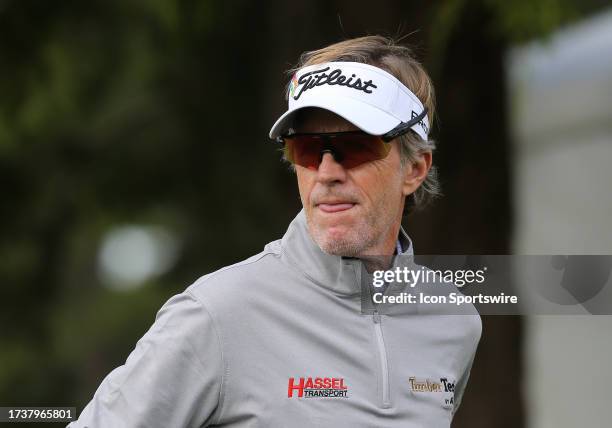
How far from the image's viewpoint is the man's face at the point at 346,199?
9.58 ft

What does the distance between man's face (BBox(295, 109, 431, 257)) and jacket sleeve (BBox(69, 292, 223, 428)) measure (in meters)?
0.42

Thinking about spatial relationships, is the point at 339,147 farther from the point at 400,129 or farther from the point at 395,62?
the point at 395,62

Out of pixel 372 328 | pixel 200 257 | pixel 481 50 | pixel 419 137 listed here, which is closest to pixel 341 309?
pixel 372 328

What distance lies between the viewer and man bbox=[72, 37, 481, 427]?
8.70 feet

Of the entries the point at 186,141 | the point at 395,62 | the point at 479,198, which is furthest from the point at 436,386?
the point at 186,141

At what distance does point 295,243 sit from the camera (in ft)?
9.70

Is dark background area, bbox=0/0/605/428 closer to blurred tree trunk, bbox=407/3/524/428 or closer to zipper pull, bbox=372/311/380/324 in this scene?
blurred tree trunk, bbox=407/3/524/428

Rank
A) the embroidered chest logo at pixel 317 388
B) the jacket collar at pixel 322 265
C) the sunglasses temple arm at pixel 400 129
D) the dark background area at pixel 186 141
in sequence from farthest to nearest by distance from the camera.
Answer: the dark background area at pixel 186 141, the sunglasses temple arm at pixel 400 129, the jacket collar at pixel 322 265, the embroidered chest logo at pixel 317 388

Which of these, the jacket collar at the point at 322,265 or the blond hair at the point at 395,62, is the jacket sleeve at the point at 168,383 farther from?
the blond hair at the point at 395,62

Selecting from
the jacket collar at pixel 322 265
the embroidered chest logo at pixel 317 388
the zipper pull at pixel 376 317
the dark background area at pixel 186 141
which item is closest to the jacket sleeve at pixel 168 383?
the embroidered chest logo at pixel 317 388

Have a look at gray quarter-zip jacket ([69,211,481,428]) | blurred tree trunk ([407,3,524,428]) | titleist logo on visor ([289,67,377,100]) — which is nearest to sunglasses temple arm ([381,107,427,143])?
titleist logo on visor ([289,67,377,100])

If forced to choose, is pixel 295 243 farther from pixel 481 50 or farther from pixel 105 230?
pixel 105 230

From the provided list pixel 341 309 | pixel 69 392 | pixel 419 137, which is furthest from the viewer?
pixel 69 392

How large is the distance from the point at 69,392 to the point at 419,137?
280 inches
